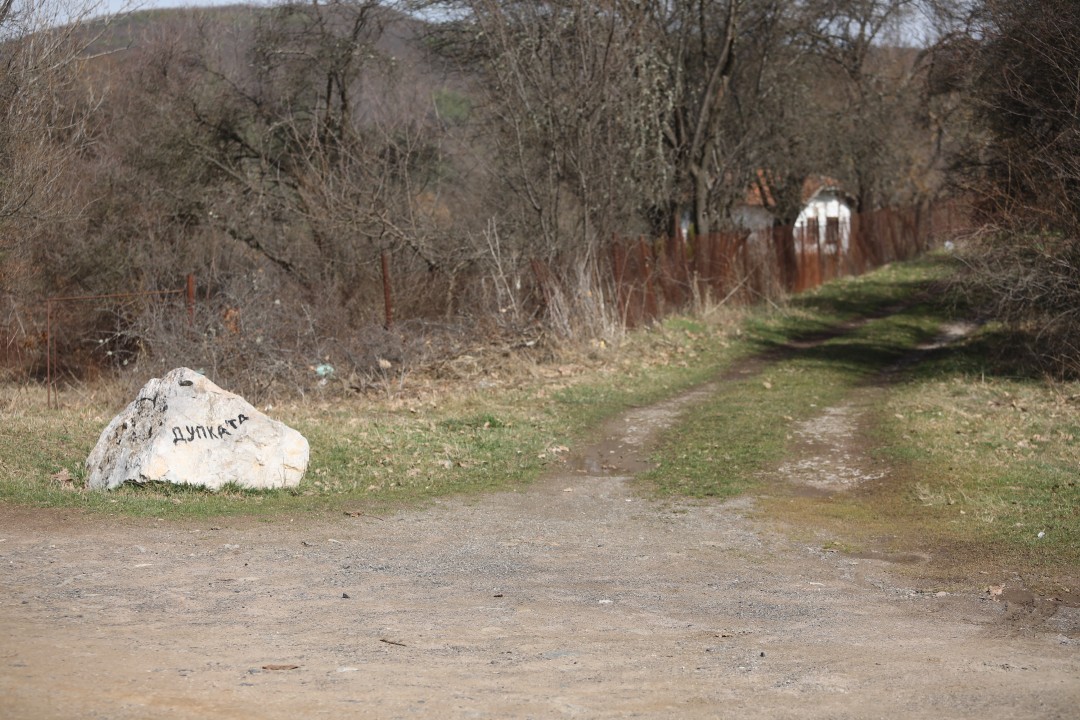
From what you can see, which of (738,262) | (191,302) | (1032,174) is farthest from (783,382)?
(738,262)

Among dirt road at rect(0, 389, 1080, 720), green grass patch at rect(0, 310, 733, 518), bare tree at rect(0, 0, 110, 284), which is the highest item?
bare tree at rect(0, 0, 110, 284)

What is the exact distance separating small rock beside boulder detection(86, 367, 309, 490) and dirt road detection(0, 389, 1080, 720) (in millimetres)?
906

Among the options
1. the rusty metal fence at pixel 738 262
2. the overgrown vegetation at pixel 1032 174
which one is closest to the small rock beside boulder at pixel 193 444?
the rusty metal fence at pixel 738 262

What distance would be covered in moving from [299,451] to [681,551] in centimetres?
364

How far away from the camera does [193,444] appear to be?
30.5 ft

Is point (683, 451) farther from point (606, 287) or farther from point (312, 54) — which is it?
point (312, 54)

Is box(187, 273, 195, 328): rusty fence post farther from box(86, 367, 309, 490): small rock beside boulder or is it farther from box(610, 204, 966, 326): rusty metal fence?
box(610, 204, 966, 326): rusty metal fence

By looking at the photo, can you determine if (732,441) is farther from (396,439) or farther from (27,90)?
(27,90)

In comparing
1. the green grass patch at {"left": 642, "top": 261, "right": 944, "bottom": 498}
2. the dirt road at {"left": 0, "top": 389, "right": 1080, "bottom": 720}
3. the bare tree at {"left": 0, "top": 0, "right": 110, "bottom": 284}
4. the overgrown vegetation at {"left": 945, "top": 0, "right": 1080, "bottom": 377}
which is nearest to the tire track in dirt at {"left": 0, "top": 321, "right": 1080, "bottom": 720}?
the dirt road at {"left": 0, "top": 389, "right": 1080, "bottom": 720}

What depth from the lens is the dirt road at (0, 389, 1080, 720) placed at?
469 cm

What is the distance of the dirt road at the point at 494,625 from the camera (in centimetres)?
469

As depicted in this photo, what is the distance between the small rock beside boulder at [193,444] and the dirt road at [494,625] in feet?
2.97

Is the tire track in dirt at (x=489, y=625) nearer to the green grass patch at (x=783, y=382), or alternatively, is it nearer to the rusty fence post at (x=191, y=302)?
the green grass patch at (x=783, y=382)

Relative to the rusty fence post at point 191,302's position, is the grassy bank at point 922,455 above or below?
below
